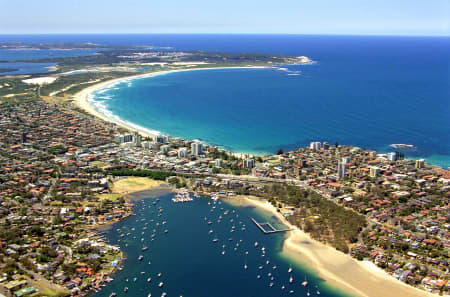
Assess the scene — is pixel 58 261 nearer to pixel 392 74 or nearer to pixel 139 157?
pixel 139 157

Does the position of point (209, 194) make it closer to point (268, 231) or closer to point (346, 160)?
point (268, 231)

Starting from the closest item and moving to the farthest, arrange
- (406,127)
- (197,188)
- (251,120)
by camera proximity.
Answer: (197,188), (406,127), (251,120)

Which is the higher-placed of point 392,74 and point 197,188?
point 392,74

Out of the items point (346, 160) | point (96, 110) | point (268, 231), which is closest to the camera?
point (268, 231)

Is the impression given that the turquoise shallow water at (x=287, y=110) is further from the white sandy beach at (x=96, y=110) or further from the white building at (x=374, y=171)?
the white building at (x=374, y=171)

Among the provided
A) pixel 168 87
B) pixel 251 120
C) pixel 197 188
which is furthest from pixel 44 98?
pixel 197 188

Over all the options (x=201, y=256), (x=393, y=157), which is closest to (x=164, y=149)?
(x=201, y=256)
